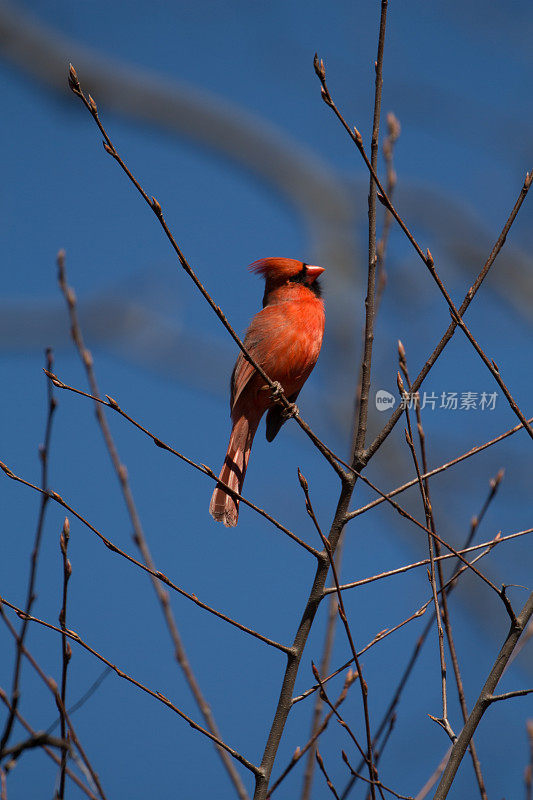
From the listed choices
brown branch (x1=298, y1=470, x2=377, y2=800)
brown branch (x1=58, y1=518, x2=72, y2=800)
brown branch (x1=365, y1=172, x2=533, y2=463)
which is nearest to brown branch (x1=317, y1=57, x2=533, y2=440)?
brown branch (x1=365, y1=172, x2=533, y2=463)

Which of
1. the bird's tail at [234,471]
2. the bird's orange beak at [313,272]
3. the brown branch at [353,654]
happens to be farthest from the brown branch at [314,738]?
the bird's orange beak at [313,272]

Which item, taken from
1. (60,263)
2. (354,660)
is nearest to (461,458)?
(354,660)

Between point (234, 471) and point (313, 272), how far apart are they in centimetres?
118

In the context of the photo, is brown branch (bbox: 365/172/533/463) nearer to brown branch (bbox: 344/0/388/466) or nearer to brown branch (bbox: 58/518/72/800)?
brown branch (bbox: 344/0/388/466)

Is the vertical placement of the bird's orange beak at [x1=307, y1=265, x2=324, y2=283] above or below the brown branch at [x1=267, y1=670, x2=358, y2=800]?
above

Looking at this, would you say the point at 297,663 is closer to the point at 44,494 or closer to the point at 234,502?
the point at 44,494

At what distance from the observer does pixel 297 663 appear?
229 centimetres

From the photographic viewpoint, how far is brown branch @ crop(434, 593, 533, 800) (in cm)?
205

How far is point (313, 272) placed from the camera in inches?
181

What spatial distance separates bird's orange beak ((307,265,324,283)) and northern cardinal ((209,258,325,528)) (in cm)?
1

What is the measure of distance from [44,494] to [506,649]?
1203 millimetres

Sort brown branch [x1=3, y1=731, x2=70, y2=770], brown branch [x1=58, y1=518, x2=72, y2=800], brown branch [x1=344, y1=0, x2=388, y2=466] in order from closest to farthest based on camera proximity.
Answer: brown branch [x1=3, y1=731, x2=70, y2=770] < brown branch [x1=58, y1=518, x2=72, y2=800] < brown branch [x1=344, y1=0, x2=388, y2=466]

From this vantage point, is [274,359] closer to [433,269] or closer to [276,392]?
[276,392]

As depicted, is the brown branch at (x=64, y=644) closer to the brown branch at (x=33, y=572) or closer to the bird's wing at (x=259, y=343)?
the brown branch at (x=33, y=572)
